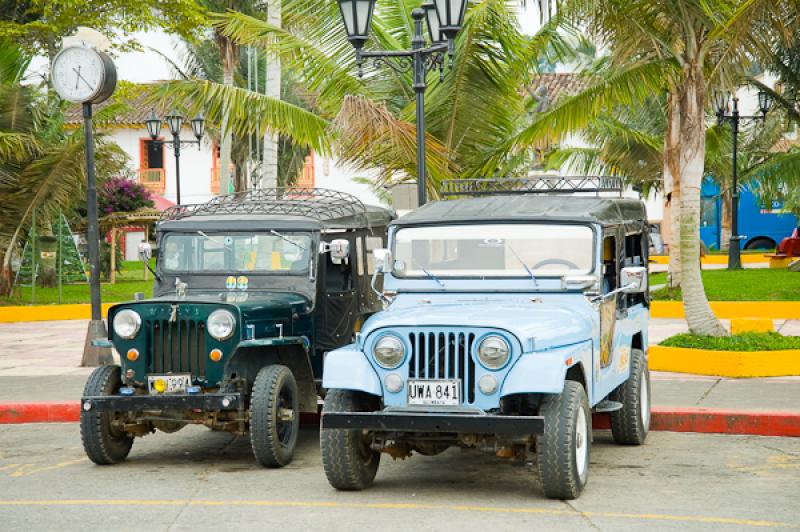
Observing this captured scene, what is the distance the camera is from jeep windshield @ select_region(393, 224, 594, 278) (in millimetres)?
8914

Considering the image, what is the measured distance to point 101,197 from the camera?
3803 cm

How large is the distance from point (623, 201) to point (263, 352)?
3.22 m

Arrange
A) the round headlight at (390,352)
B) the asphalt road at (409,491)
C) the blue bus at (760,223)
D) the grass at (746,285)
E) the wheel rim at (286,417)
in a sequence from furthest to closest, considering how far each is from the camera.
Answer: the blue bus at (760,223) < the grass at (746,285) < the wheel rim at (286,417) < the round headlight at (390,352) < the asphalt road at (409,491)

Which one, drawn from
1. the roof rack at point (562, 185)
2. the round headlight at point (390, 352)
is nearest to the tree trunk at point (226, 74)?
the roof rack at point (562, 185)

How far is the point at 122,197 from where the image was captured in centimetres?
3966

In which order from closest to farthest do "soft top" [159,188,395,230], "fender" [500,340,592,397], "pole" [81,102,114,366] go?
"fender" [500,340,592,397], "soft top" [159,188,395,230], "pole" [81,102,114,366]

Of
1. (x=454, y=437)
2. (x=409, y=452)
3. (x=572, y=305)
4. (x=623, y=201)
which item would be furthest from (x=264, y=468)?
(x=623, y=201)

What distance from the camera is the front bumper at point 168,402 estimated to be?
9.00 meters

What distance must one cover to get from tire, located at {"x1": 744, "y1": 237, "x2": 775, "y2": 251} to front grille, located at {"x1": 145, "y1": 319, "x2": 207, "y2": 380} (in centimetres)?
4196

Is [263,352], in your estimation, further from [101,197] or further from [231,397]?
[101,197]

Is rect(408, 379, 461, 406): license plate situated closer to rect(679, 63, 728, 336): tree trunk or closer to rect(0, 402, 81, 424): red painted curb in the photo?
rect(0, 402, 81, 424): red painted curb

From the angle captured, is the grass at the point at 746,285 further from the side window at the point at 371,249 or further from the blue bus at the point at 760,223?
the blue bus at the point at 760,223

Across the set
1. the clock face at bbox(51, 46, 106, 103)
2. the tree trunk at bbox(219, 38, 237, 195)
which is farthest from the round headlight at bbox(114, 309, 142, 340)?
the tree trunk at bbox(219, 38, 237, 195)

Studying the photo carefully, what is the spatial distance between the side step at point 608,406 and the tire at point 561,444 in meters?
A: 1.46
